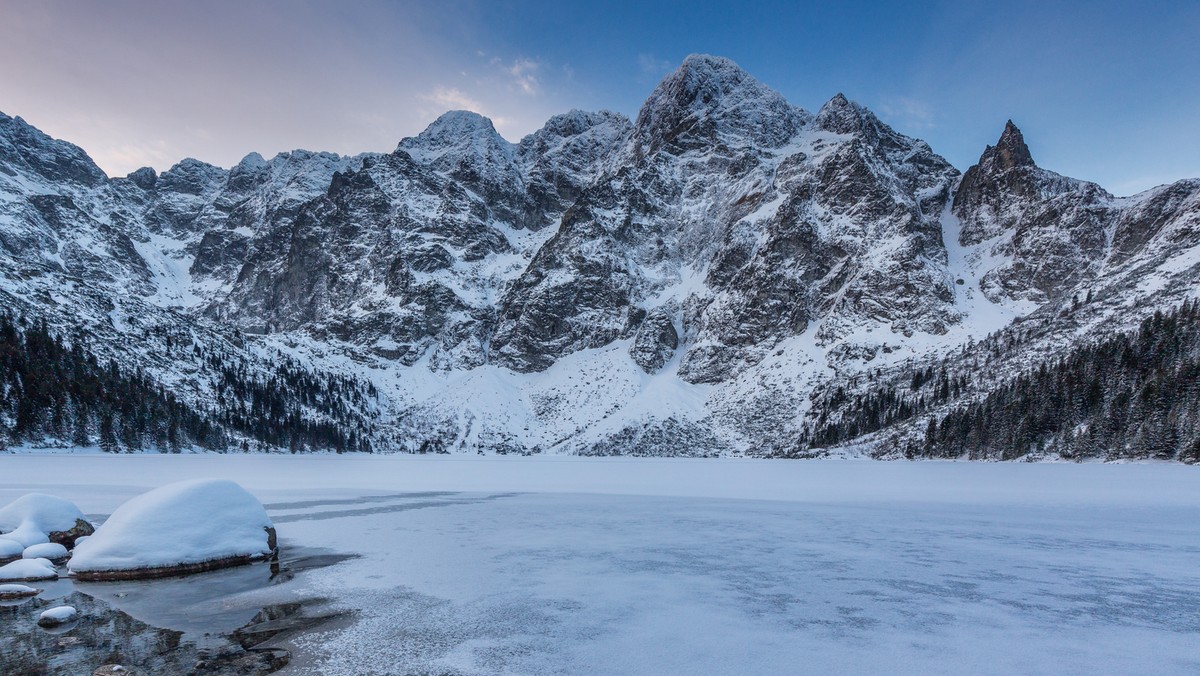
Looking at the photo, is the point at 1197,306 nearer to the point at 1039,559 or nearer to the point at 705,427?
the point at 705,427

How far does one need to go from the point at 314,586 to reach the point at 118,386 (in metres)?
129

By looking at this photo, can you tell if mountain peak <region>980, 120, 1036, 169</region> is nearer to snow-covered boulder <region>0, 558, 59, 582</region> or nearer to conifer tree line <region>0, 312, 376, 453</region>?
conifer tree line <region>0, 312, 376, 453</region>

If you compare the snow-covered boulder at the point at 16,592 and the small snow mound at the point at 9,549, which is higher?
the snow-covered boulder at the point at 16,592

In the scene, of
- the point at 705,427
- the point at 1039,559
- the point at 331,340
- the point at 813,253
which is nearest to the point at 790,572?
the point at 1039,559

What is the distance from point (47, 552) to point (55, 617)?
8.33 m

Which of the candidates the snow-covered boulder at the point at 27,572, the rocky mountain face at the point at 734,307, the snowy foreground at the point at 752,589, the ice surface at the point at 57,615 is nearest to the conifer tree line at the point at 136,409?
the rocky mountain face at the point at 734,307

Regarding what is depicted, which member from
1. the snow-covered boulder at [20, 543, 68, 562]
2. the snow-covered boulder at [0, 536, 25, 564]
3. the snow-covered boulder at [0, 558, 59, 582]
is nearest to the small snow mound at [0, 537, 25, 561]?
the snow-covered boulder at [0, 536, 25, 564]

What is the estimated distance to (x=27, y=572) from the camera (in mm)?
12898

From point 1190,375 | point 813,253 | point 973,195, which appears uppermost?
point 973,195

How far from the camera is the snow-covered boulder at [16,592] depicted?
11.3 meters

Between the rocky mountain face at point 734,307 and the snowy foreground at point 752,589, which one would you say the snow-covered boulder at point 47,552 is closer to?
the snowy foreground at point 752,589

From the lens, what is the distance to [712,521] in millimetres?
22641

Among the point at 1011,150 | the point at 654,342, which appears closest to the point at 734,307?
the point at 654,342

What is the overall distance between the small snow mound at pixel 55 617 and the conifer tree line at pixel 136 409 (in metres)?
111
